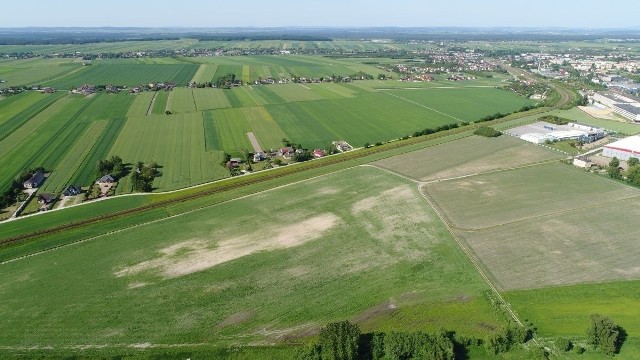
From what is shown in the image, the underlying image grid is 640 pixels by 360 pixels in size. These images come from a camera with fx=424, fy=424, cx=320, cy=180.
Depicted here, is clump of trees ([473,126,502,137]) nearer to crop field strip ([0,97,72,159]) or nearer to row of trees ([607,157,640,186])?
row of trees ([607,157,640,186])

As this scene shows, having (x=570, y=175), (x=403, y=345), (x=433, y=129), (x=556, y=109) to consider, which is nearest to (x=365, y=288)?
(x=403, y=345)

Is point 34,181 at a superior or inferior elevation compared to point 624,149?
superior

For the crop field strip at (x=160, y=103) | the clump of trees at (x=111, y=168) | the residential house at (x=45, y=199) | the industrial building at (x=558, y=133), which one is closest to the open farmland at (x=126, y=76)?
the crop field strip at (x=160, y=103)

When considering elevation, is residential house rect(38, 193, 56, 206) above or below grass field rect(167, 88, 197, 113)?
below

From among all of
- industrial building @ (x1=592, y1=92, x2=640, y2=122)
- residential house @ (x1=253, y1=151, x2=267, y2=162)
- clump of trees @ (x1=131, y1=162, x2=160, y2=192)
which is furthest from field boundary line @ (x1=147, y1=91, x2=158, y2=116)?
industrial building @ (x1=592, y1=92, x2=640, y2=122)

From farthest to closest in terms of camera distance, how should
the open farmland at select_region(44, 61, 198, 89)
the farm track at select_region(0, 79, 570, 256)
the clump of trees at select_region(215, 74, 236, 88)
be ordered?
the open farmland at select_region(44, 61, 198, 89) → the clump of trees at select_region(215, 74, 236, 88) → the farm track at select_region(0, 79, 570, 256)

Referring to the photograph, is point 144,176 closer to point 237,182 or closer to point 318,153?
point 237,182

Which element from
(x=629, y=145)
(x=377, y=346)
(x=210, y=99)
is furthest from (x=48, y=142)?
(x=629, y=145)
